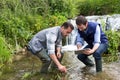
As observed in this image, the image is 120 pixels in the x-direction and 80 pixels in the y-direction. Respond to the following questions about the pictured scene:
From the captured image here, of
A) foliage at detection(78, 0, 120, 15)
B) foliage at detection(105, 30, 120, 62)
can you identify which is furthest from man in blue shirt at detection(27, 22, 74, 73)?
foliage at detection(78, 0, 120, 15)

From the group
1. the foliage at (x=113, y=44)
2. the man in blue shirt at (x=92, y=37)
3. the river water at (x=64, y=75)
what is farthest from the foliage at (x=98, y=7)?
the man in blue shirt at (x=92, y=37)

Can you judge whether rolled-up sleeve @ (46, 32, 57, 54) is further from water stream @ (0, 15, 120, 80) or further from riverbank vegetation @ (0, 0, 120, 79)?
riverbank vegetation @ (0, 0, 120, 79)

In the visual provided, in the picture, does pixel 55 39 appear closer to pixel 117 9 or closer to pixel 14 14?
pixel 14 14

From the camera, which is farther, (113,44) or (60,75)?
(113,44)

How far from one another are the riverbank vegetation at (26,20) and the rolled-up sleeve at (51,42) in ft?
7.95

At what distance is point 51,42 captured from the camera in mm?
6484

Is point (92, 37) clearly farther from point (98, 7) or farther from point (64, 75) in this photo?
point (98, 7)

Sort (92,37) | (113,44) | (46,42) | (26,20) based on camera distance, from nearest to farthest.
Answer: (46,42) < (92,37) < (113,44) < (26,20)

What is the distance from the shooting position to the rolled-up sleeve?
6.43 meters

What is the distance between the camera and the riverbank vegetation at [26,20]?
9429 millimetres

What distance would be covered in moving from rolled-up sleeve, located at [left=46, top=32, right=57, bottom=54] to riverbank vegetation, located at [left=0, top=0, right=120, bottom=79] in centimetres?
242

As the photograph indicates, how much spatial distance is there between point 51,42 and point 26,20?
5.18 meters

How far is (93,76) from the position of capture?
7305 mm

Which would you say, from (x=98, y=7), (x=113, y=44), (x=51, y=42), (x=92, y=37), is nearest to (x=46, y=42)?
(x=51, y=42)
